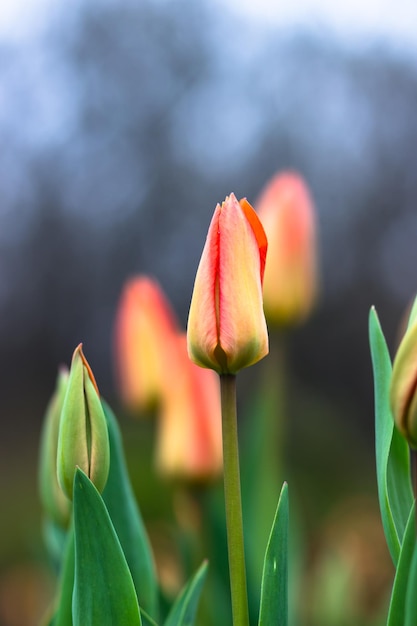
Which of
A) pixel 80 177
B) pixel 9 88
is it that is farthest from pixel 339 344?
pixel 9 88

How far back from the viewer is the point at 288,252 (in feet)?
4.04

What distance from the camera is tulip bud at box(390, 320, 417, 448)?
45cm

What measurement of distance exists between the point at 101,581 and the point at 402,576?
0.58ft

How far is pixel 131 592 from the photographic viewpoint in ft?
1.72

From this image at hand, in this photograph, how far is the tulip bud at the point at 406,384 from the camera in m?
0.45

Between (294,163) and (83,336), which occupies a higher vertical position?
(294,163)

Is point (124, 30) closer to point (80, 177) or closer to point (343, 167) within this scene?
point (80, 177)

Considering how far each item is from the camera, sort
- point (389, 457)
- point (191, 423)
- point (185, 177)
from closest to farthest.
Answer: point (389, 457) → point (191, 423) → point (185, 177)

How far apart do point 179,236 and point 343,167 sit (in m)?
1.70

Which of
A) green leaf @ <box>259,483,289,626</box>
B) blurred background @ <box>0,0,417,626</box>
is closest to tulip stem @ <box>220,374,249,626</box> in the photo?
green leaf @ <box>259,483,289,626</box>

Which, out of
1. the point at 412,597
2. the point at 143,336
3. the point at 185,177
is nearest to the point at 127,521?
the point at 412,597

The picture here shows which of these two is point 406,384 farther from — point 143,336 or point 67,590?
point 143,336

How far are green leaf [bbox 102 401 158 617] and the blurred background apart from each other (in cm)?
710

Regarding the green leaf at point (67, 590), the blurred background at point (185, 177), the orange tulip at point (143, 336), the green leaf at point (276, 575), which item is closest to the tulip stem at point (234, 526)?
the green leaf at point (276, 575)
